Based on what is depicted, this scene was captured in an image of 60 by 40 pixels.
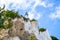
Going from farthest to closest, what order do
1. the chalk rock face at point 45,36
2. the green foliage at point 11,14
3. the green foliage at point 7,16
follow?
1. the chalk rock face at point 45,36
2. the green foliage at point 11,14
3. the green foliage at point 7,16

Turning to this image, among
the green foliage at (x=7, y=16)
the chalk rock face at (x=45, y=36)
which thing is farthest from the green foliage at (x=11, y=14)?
the chalk rock face at (x=45, y=36)

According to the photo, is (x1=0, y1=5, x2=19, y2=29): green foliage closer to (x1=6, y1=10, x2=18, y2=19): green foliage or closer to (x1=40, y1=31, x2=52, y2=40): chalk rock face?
(x1=6, y1=10, x2=18, y2=19): green foliage

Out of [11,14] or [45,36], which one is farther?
[45,36]

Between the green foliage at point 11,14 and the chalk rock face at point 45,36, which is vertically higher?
the green foliage at point 11,14

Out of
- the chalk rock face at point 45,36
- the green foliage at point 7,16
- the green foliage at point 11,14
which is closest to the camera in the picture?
the green foliage at point 7,16

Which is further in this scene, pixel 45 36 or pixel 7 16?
pixel 45 36

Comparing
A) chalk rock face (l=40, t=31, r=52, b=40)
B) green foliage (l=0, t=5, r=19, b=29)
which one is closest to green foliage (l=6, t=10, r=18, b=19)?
green foliage (l=0, t=5, r=19, b=29)

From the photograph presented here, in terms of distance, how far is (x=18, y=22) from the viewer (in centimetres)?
3181

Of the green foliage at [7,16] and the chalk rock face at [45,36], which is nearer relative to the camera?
the green foliage at [7,16]

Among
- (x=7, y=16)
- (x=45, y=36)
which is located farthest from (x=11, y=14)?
(x=45, y=36)

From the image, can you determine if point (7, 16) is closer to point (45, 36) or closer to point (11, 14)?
point (11, 14)

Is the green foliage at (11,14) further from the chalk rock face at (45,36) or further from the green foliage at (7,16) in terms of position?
the chalk rock face at (45,36)

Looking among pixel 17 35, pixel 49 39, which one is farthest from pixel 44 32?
pixel 17 35

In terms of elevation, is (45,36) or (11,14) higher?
(11,14)
